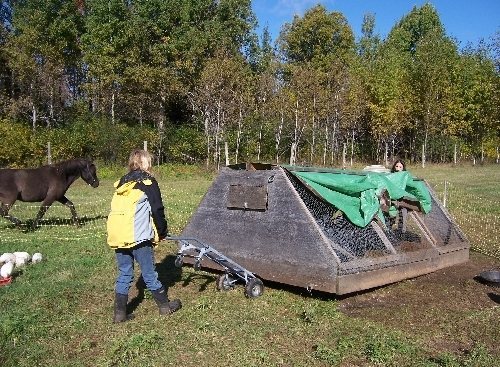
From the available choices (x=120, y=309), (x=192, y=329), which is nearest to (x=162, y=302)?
(x=120, y=309)

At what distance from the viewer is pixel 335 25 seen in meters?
48.6

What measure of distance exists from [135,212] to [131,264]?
0.63 m

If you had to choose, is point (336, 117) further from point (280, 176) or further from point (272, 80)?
point (280, 176)

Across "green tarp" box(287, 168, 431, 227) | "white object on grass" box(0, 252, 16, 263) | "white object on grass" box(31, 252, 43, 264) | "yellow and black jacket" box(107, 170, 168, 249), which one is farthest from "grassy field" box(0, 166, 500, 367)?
"green tarp" box(287, 168, 431, 227)

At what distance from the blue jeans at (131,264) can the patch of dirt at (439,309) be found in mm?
2265

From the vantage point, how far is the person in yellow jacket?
532 cm

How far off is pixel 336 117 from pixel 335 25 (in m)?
15.9

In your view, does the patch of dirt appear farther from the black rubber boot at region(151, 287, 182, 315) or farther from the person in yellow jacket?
the person in yellow jacket

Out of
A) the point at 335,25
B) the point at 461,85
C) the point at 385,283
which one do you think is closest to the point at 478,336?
the point at 385,283

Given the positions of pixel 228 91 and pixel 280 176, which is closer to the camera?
pixel 280 176

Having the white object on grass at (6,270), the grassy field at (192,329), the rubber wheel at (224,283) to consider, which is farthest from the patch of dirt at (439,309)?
the white object on grass at (6,270)

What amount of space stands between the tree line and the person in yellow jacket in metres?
22.8

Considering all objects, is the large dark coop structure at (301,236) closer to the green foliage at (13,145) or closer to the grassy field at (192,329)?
the grassy field at (192,329)

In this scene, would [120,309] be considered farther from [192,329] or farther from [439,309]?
[439,309]
